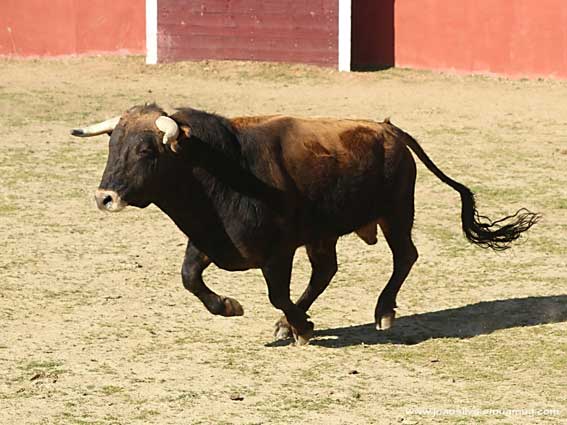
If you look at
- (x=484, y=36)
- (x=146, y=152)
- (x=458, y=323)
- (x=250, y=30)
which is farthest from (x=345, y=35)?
(x=146, y=152)

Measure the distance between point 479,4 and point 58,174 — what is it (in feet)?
24.7

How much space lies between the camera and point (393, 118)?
15.9 meters

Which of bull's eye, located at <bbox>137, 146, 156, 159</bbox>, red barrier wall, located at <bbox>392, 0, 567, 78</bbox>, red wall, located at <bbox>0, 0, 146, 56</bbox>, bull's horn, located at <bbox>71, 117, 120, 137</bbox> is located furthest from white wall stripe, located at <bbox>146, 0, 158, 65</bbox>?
bull's eye, located at <bbox>137, 146, 156, 159</bbox>

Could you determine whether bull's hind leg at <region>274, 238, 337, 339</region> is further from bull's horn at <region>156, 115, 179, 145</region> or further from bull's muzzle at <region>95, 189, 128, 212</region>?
bull's muzzle at <region>95, 189, 128, 212</region>

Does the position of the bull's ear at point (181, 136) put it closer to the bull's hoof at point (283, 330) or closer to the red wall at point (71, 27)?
the bull's hoof at point (283, 330)

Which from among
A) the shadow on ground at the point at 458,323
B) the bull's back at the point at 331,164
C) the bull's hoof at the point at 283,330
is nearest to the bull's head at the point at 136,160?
the bull's back at the point at 331,164

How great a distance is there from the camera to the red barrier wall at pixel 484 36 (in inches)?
717

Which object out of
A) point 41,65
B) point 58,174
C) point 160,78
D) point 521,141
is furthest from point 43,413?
point 41,65

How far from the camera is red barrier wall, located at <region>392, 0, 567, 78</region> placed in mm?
18203

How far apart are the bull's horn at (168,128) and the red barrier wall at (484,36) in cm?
1128

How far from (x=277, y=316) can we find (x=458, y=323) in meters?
1.06

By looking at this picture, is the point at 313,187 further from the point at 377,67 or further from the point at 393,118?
the point at 377,67

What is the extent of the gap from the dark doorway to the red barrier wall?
0.12 metres

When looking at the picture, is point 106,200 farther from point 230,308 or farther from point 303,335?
point 303,335
